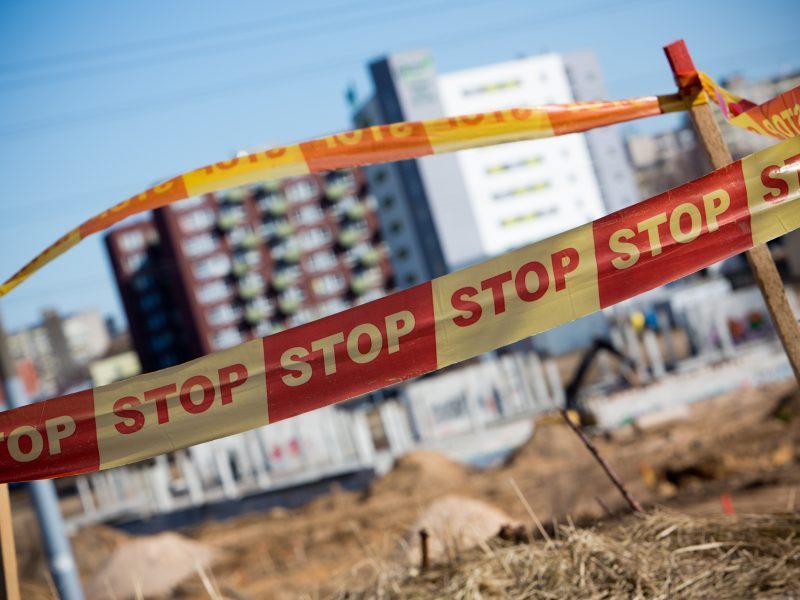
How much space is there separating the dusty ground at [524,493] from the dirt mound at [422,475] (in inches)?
1.6

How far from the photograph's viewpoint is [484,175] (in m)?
84.5

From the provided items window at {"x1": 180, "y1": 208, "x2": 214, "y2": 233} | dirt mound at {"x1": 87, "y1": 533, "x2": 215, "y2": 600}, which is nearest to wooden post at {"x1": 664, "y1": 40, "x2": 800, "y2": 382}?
dirt mound at {"x1": 87, "y1": 533, "x2": 215, "y2": 600}

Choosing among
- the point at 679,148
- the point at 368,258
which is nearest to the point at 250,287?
the point at 368,258

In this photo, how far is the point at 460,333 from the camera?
3947mm

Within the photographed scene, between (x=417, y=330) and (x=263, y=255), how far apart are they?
3108 inches

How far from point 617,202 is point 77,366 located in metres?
91.5

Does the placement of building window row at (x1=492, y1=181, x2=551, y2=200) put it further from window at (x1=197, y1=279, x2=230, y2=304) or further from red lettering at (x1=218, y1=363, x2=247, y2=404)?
red lettering at (x1=218, y1=363, x2=247, y2=404)

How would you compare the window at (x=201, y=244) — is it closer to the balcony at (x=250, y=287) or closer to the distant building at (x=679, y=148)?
the balcony at (x=250, y=287)

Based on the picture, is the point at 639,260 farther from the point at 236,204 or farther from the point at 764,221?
the point at 236,204

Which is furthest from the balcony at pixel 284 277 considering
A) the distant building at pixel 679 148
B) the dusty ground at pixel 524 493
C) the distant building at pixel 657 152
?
the dusty ground at pixel 524 493

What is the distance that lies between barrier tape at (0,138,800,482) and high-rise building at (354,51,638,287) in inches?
2919

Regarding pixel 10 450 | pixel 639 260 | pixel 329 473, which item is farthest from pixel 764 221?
pixel 329 473

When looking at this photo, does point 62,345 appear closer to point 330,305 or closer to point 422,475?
point 330,305

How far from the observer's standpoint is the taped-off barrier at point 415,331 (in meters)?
3.91
